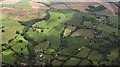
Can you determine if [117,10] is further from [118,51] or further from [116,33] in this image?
[118,51]

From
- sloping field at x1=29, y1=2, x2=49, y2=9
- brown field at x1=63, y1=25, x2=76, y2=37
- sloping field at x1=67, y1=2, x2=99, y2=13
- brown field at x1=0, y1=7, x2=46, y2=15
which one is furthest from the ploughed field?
sloping field at x1=29, y1=2, x2=49, y2=9

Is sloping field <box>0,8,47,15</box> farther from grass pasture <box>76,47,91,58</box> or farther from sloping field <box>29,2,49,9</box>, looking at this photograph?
grass pasture <box>76,47,91,58</box>

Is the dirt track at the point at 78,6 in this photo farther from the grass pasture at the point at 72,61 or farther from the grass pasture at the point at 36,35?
the grass pasture at the point at 72,61

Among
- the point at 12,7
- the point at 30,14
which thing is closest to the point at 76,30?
the point at 30,14

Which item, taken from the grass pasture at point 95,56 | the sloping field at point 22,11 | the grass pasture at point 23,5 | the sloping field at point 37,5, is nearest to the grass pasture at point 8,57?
the grass pasture at point 95,56

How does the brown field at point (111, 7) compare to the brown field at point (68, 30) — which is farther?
the brown field at point (111, 7)

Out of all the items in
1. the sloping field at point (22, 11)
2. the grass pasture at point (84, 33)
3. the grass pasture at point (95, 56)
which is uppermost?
the sloping field at point (22, 11)

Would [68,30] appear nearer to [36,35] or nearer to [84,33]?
[84,33]

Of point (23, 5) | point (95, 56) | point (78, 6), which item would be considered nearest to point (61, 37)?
point (95, 56)

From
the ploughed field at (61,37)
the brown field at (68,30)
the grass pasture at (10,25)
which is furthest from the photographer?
the brown field at (68,30)
